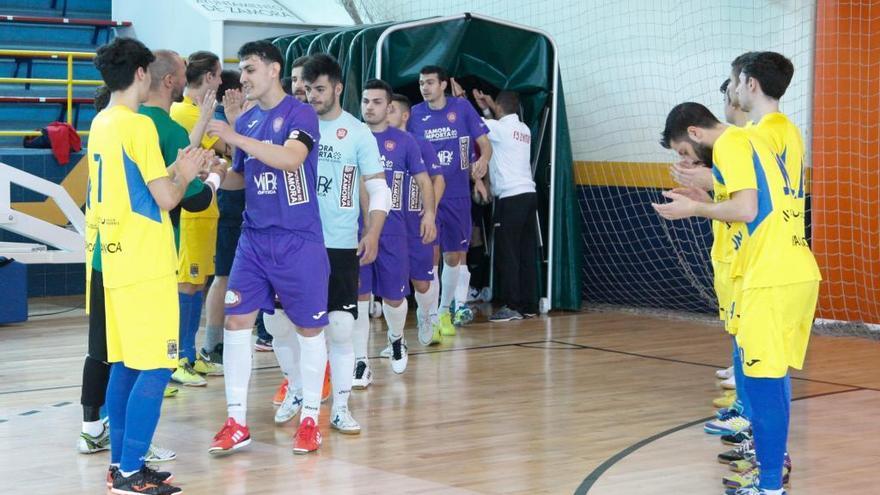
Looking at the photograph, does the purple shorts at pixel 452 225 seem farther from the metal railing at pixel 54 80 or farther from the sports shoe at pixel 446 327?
the metal railing at pixel 54 80

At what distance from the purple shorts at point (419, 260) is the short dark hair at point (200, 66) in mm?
1843

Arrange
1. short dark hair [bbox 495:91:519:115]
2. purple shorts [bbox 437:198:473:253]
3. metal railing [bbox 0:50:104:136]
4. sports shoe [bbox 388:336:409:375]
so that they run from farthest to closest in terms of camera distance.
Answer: metal railing [bbox 0:50:104:136] < short dark hair [bbox 495:91:519:115] < purple shorts [bbox 437:198:473:253] < sports shoe [bbox 388:336:409:375]

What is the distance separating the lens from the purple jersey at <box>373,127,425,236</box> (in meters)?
7.35

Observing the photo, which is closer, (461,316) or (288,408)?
(288,408)

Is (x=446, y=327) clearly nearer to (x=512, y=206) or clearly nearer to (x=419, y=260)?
(x=419, y=260)

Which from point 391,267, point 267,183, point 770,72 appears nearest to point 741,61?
point 770,72

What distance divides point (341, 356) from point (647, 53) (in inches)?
217

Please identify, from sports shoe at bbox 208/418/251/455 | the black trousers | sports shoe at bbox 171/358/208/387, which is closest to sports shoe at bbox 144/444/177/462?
sports shoe at bbox 208/418/251/455

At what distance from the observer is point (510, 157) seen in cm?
991

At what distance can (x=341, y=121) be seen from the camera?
19.9ft

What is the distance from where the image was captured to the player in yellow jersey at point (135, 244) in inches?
181

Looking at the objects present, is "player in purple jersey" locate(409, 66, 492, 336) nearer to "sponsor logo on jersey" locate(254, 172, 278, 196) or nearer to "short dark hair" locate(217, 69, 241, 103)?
"short dark hair" locate(217, 69, 241, 103)

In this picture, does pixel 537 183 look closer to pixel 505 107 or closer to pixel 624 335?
pixel 505 107

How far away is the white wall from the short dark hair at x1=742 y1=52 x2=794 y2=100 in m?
5.07
